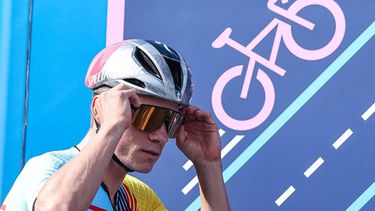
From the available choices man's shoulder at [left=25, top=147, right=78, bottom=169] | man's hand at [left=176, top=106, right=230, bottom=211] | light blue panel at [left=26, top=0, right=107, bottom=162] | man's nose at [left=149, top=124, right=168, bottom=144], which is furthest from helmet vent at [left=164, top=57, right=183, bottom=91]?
light blue panel at [left=26, top=0, right=107, bottom=162]

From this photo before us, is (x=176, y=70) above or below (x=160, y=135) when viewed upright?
above

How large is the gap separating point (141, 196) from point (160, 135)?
32 cm

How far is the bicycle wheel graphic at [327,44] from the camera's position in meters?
2.80

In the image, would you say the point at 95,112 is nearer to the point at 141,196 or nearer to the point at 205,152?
the point at 141,196

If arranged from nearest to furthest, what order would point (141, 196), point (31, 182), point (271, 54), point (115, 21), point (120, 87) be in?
point (31, 182)
point (120, 87)
point (141, 196)
point (271, 54)
point (115, 21)

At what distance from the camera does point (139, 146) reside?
7.75 feet

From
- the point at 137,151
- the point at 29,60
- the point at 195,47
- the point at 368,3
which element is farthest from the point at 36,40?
the point at 368,3

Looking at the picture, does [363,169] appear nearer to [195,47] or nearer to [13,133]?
[195,47]

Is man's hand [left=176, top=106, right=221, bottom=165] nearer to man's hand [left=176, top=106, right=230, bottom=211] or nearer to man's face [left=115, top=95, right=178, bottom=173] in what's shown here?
man's hand [left=176, top=106, right=230, bottom=211]

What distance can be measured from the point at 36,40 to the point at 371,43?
3.75ft

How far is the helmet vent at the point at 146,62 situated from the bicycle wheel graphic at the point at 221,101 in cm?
50

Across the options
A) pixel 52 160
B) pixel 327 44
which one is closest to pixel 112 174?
pixel 52 160

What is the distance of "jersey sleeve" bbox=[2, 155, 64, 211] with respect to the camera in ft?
7.15

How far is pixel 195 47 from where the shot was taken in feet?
9.63
